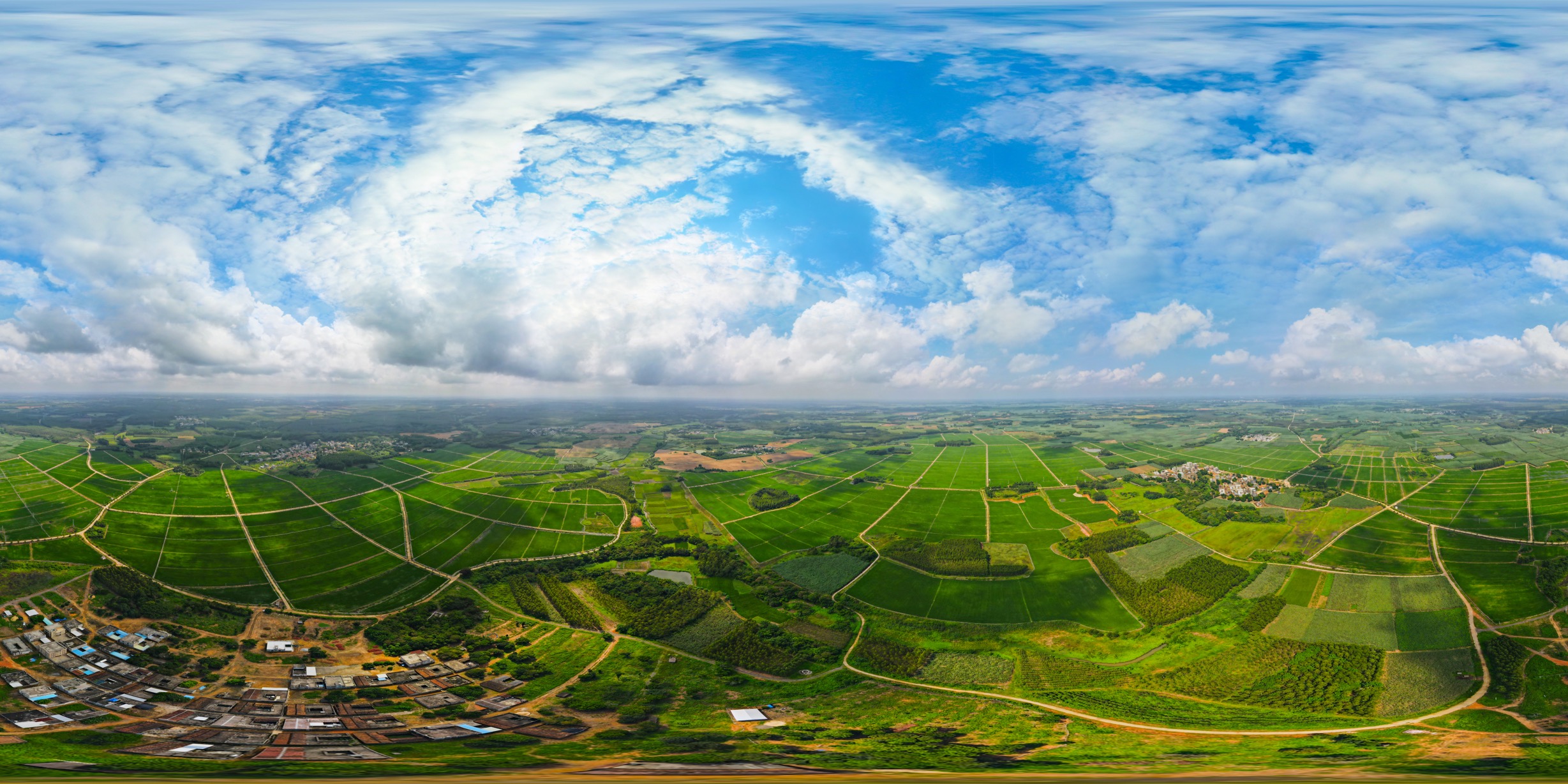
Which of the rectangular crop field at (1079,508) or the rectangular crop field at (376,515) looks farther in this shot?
the rectangular crop field at (1079,508)

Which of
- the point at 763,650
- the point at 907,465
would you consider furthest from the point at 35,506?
the point at 907,465

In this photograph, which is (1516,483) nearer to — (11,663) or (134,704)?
(134,704)

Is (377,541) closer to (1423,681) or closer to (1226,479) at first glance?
(1423,681)

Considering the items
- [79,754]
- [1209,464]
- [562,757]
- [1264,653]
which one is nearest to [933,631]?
[1264,653]

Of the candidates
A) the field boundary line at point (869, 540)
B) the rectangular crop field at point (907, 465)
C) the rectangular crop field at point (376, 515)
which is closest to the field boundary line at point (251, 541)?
the rectangular crop field at point (376, 515)

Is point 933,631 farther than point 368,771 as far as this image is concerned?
Yes

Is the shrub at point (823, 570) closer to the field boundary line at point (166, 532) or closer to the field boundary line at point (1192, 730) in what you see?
the field boundary line at point (1192, 730)
